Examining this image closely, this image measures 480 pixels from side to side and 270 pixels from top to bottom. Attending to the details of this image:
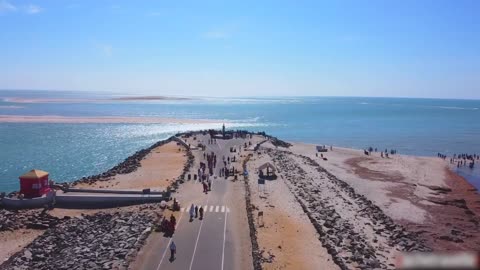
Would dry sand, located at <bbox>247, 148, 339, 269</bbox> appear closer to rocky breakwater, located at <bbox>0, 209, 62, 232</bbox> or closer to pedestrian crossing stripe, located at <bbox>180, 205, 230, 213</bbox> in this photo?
pedestrian crossing stripe, located at <bbox>180, 205, 230, 213</bbox>

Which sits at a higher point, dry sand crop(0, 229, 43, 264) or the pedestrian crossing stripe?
the pedestrian crossing stripe

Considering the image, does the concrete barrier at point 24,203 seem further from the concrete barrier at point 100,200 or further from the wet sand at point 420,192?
the wet sand at point 420,192

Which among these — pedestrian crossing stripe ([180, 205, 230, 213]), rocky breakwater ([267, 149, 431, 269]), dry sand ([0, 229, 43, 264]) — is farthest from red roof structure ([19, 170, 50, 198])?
rocky breakwater ([267, 149, 431, 269])

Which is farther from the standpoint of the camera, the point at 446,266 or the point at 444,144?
the point at 444,144

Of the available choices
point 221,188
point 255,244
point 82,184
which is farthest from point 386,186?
point 82,184

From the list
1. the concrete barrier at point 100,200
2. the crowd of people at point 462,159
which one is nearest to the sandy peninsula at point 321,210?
the concrete barrier at point 100,200

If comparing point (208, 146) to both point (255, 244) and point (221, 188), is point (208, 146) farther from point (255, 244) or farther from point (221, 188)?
point (255, 244)
